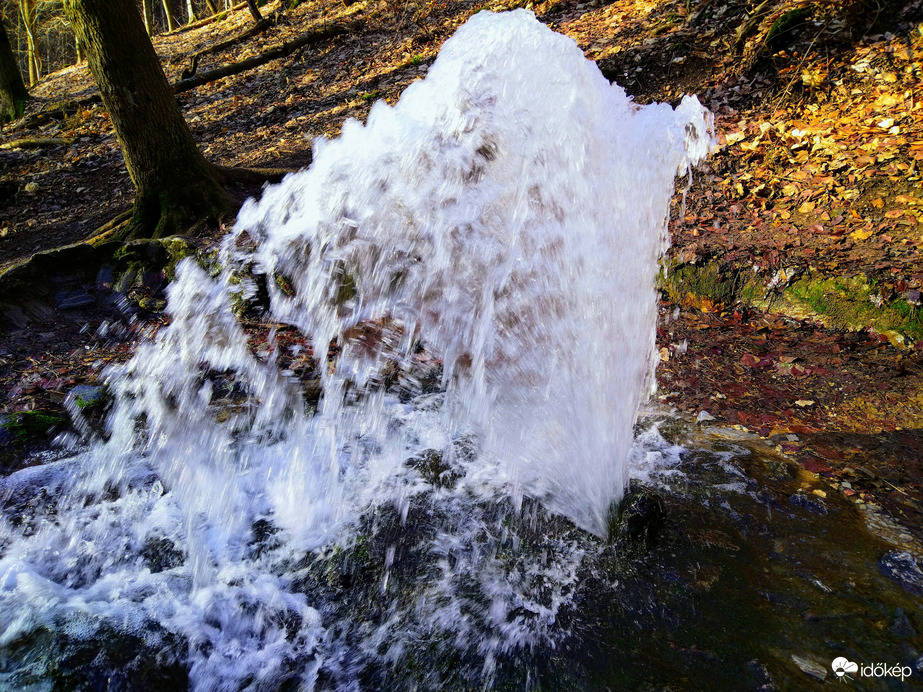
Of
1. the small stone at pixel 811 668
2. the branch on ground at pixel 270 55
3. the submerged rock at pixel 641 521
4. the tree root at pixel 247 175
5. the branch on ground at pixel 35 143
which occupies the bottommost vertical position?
the small stone at pixel 811 668

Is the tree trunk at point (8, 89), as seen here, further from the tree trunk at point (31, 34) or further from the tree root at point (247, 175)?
the tree root at point (247, 175)

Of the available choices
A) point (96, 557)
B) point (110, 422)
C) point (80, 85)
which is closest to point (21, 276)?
point (110, 422)

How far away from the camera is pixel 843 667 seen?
83.4 inches

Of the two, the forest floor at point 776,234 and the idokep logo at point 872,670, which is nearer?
the idokep logo at point 872,670

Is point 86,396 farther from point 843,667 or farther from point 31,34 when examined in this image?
point 31,34

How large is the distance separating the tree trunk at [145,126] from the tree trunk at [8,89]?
9363 millimetres

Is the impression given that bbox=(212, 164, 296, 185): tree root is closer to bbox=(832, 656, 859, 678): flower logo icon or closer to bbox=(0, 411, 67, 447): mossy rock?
bbox=(0, 411, 67, 447): mossy rock

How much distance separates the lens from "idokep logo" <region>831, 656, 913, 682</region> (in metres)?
2.08

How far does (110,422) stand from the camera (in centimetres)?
409

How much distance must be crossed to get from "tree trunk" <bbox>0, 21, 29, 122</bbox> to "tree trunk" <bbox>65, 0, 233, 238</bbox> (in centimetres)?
936

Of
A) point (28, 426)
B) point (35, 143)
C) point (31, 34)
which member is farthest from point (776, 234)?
point (31, 34)

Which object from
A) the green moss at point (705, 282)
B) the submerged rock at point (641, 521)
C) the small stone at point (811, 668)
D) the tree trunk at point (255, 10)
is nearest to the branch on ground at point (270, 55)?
the tree trunk at point (255, 10)

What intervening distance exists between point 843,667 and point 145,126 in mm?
7240

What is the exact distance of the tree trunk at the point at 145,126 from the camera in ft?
18.0
